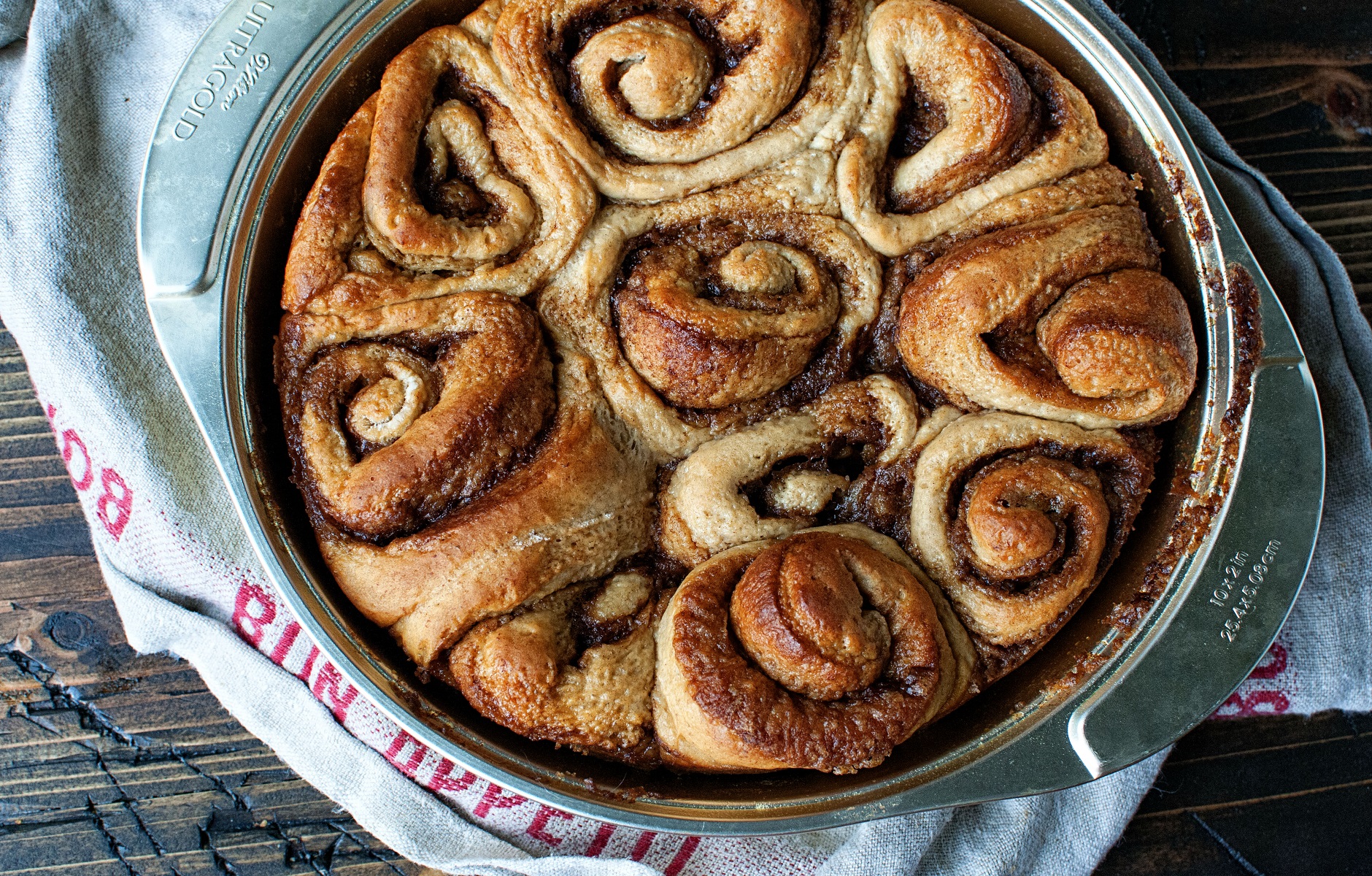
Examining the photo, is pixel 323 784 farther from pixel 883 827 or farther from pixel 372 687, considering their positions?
pixel 883 827

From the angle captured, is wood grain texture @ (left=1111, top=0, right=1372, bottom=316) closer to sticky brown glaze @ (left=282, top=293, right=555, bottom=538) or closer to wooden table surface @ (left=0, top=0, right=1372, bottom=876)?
wooden table surface @ (left=0, top=0, right=1372, bottom=876)

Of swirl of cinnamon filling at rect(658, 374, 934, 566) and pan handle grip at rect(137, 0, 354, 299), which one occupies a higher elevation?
pan handle grip at rect(137, 0, 354, 299)

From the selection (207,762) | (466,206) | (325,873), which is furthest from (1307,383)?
(207,762)

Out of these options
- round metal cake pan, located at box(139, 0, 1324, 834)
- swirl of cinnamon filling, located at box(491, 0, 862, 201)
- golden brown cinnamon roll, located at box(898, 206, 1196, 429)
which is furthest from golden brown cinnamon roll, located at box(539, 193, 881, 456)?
round metal cake pan, located at box(139, 0, 1324, 834)

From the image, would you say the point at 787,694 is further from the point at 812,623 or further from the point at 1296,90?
the point at 1296,90

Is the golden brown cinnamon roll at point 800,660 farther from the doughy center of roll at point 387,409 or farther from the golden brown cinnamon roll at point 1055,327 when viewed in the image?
the doughy center of roll at point 387,409

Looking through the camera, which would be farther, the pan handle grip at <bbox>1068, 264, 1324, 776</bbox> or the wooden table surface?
the wooden table surface
